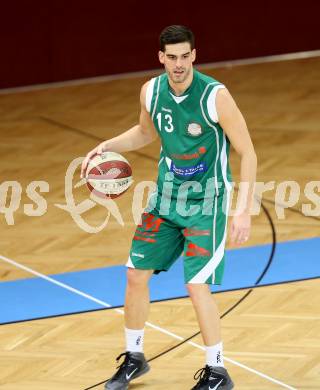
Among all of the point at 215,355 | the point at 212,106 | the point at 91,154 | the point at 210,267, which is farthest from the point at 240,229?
the point at 91,154

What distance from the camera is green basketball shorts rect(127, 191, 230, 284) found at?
5.72 m

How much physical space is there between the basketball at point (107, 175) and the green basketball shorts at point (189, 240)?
295mm

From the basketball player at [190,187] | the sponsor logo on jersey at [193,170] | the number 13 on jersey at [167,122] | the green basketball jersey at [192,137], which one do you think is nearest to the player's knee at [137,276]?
the basketball player at [190,187]

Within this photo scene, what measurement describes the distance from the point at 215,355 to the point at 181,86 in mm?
1412

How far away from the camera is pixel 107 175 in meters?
6.06

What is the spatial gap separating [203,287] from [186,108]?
92 centimetres

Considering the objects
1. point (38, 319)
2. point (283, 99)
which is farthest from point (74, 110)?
point (38, 319)

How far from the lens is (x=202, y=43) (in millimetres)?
14430

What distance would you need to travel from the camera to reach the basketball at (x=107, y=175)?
6.02 metres

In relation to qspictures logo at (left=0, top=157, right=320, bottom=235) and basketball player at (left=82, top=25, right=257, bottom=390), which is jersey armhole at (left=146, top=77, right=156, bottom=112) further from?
qspictures logo at (left=0, top=157, right=320, bottom=235)

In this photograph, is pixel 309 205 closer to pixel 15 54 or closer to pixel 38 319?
pixel 38 319

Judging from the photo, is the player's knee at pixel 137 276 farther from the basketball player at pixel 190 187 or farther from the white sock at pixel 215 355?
the white sock at pixel 215 355

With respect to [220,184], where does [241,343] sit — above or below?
below

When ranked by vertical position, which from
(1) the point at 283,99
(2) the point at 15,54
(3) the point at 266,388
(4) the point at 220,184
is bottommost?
(3) the point at 266,388
